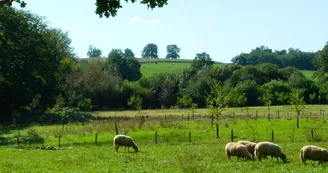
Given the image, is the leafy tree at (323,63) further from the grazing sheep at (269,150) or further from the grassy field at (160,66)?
the grazing sheep at (269,150)

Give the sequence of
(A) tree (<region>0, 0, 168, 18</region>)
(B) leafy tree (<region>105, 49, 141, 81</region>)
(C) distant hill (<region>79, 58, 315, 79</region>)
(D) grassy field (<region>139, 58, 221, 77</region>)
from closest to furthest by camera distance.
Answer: (A) tree (<region>0, 0, 168, 18</region>)
(B) leafy tree (<region>105, 49, 141, 81</region>)
(C) distant hill (<region>79, 58, 315, 79</region>)
(D) grassy field (<region>139, 58, 221, 77</region>)

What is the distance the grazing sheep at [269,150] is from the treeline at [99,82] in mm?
26257

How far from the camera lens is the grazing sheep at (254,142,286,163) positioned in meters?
25.0

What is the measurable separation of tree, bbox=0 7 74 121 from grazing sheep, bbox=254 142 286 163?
4091 centimetres

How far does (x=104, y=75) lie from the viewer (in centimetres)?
10819

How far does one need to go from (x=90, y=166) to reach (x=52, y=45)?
51300 millimetres

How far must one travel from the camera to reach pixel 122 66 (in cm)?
14975

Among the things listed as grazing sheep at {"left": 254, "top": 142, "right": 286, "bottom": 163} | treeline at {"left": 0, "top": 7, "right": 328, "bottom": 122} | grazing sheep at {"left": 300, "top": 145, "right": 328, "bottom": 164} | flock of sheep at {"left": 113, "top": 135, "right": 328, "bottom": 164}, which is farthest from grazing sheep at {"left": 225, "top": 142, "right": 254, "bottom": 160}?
treeline at {"left": 0, "top": 7, "right": 328, "bottom": 122}

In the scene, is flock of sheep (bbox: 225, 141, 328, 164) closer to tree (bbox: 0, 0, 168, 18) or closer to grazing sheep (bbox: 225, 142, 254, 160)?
grazing sheep (bbox: 225, 142, 254, 160)

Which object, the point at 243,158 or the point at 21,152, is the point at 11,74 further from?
the point at 243,158

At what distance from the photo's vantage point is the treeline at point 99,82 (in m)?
60.6

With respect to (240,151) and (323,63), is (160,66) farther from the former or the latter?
(240,151)

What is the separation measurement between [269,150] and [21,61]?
4534cm

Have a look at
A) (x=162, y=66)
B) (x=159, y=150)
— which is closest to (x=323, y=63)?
(x=162, y=66)
